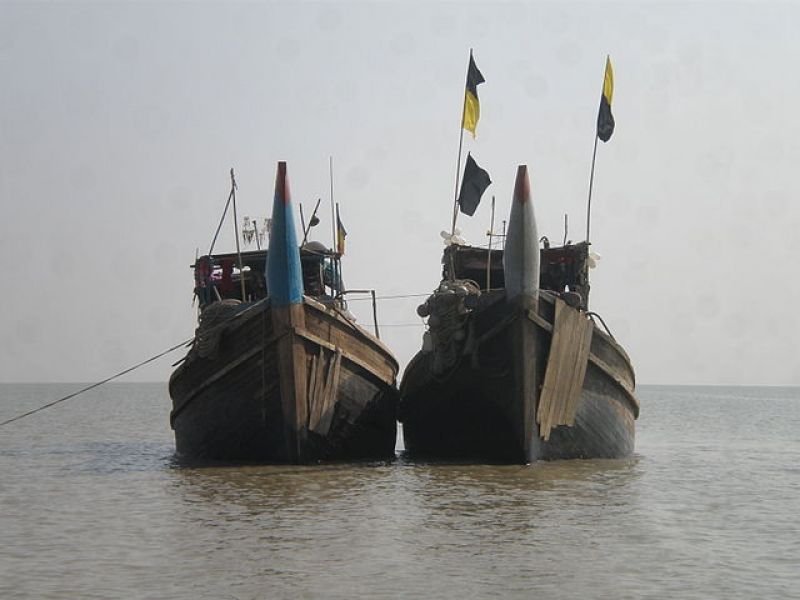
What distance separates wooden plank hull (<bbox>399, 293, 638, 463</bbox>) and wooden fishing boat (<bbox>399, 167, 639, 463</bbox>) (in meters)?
0.02

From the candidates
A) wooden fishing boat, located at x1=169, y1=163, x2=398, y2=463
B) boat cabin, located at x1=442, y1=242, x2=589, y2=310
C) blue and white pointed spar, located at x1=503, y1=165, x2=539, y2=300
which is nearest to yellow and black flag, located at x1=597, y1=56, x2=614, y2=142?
boat cabin, located at x1=442, y1=242, x2=589, y2=310

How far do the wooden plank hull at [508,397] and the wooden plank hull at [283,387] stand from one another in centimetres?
120

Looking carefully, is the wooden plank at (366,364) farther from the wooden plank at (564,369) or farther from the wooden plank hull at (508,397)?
the wooden plank at (564,369)

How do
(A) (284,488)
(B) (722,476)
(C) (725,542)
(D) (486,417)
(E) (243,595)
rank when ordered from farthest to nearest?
1. (B) (722,476)
2. (D) (486,417)
3. (A) (284,488)
4. (C) (725,542)
5. (E) (243,595)

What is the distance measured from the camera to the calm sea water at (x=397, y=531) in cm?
916

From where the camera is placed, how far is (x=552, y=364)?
1683 centimetres

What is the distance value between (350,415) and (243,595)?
917cm

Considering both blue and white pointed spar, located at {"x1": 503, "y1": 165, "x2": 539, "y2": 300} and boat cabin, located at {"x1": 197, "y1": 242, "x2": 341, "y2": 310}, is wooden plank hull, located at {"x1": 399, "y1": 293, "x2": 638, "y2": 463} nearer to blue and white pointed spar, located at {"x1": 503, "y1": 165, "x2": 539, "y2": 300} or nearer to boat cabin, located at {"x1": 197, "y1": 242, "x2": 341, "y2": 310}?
blue and white pointed spar, located at {"x1": 503, "y1": 165, "x2": 539, "y2": 300}

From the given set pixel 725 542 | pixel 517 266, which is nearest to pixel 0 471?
pixel 517 266

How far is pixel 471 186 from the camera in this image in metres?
19.2

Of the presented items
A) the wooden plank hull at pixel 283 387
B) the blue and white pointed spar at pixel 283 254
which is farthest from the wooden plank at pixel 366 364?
the blue and white pointed spar at pixel 283 254

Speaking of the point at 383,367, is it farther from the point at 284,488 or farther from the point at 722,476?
the point at 722,476

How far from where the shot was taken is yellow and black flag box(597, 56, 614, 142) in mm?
19688

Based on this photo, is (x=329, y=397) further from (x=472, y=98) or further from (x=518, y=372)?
(x=472, y=98)
